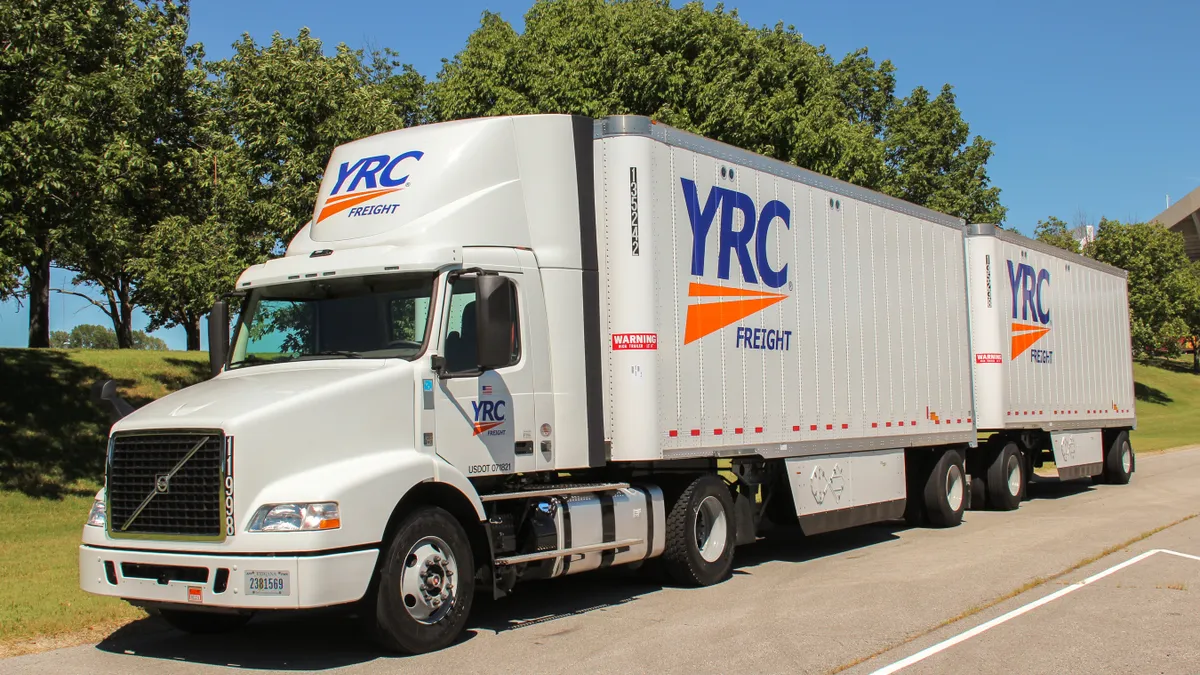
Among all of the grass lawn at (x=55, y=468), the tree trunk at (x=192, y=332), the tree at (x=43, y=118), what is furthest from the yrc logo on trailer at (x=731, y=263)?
the tree trunk at (x=192, y=332)

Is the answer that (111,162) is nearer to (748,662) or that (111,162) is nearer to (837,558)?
(837,558)

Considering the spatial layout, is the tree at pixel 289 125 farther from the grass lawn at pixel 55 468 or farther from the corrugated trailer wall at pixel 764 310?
the corrugated trailer wall at pixel 764 310

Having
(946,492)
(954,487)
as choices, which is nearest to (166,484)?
(946,492)

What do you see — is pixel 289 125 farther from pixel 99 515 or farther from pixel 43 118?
pixel 99 515

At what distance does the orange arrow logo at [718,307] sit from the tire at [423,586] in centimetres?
330

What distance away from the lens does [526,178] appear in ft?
31.3

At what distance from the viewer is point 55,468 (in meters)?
20.6

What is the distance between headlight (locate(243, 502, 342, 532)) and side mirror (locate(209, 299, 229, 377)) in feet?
7.89

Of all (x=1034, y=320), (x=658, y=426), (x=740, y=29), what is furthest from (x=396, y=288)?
(x=740, y=29)

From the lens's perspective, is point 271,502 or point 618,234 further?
point 618,234

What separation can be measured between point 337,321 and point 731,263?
423 cm

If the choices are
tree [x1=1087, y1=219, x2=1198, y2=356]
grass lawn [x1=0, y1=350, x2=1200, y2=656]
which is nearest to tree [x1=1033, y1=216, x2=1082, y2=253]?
tree [x1=1087, y1=219, x2=1198, y2=356]

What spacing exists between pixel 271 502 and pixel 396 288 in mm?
2010

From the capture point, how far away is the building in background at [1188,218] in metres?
92.7
